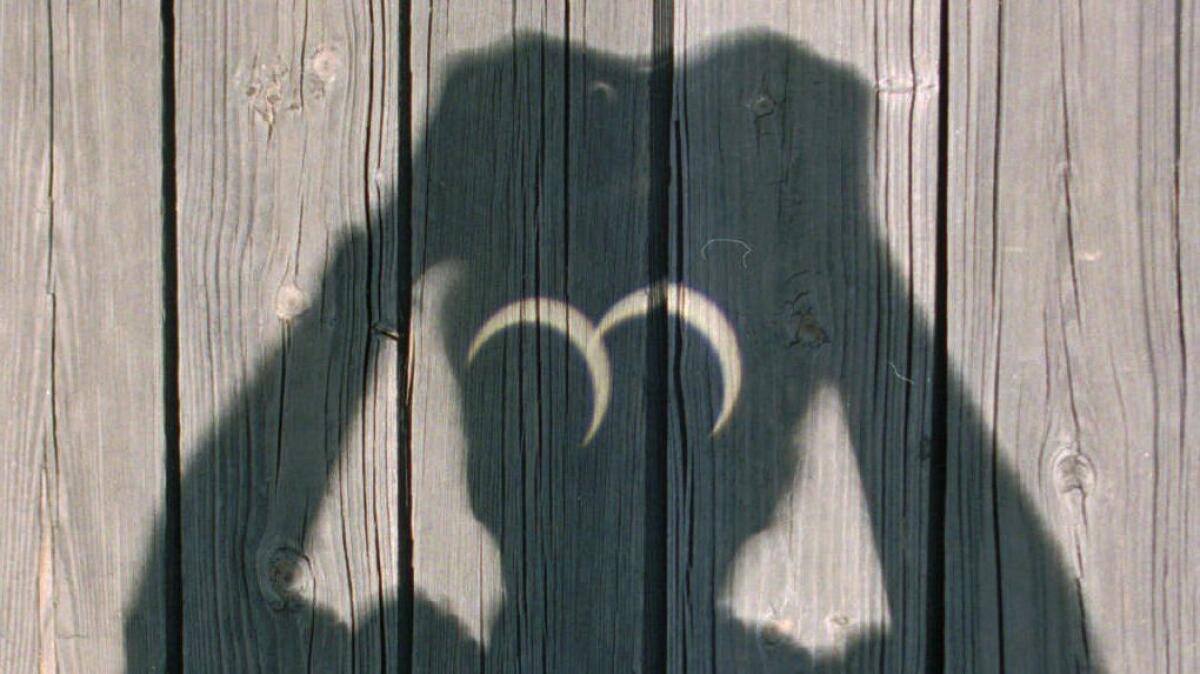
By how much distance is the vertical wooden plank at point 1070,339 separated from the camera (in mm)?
1552

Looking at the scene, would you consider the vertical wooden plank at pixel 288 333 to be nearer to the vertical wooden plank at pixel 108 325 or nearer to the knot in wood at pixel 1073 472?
the vertical wooden plank at pixel 108 325

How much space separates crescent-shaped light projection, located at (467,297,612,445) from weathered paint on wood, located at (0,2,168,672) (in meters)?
0.55

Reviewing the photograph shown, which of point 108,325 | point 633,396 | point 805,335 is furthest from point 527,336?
point 108,325

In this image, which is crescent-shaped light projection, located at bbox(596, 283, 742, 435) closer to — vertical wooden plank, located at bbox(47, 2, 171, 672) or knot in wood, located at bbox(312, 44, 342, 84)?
knot in wood, located at bbox(312, 44, 342, 84)

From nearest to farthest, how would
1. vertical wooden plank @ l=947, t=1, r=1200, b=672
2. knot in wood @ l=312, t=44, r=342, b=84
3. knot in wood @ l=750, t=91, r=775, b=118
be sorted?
vertical wooden plank @ l=947, t=1, r=1200, b=672 → knot in wood @ l=750, t=91, r=775, b=118 → knot in wood @ l=312, t=44, r=342, b=84

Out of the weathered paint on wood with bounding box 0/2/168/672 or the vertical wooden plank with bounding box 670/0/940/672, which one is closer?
the vertical wooden plank with bounding box 670/0/940/672

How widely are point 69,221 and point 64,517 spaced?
1.58 ft

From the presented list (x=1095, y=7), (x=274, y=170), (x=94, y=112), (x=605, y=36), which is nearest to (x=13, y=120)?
(x=94, y=112)

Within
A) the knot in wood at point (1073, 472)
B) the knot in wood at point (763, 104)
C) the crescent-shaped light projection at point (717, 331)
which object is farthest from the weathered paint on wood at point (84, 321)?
the knot in wood at point (1073, 472)

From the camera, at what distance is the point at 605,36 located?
169 centimetres

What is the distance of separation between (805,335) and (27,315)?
1250mm

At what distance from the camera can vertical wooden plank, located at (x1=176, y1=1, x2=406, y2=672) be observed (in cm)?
176

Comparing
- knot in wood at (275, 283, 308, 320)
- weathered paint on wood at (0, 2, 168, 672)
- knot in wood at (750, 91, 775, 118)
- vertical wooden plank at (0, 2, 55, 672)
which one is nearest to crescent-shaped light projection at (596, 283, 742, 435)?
knot in wood at (750, 91, 775, 118)

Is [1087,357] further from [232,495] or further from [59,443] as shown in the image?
[59,443]
